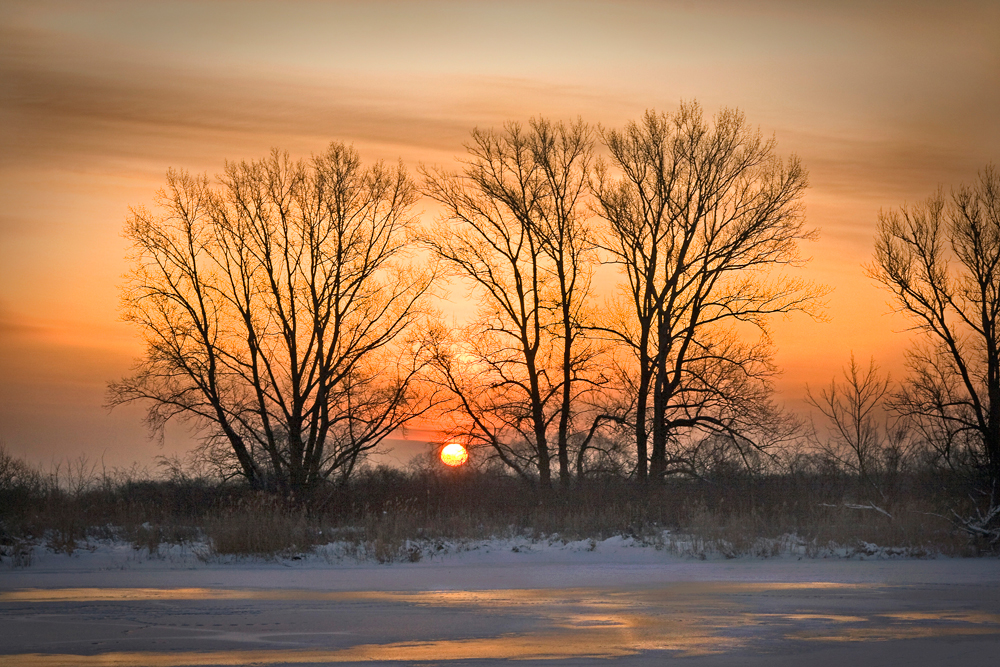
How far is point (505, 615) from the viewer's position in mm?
11367

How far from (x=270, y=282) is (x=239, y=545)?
Result: 13.1 metres

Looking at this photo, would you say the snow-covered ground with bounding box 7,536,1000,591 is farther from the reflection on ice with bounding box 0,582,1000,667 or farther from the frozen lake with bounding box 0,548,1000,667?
the reflection on ice with bounding box 0,582,1000,667

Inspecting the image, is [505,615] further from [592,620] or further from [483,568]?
[483,568]

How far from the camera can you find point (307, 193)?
1259 inches

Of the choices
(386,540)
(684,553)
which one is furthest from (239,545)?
(684,553)

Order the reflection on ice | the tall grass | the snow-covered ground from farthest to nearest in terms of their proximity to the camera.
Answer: the tall grass
the snow-covered ground
the reflection on ice

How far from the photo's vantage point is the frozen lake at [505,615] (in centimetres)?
868

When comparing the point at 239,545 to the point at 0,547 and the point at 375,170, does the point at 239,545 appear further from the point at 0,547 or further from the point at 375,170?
the point at 375,170

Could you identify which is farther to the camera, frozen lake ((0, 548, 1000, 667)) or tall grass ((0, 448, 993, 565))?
tall grass ((0, 448, 993, 565))

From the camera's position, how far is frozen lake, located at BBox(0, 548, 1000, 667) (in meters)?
8.68

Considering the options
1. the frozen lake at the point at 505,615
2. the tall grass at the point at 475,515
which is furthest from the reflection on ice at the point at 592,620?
the tall grass at the point at 475,515

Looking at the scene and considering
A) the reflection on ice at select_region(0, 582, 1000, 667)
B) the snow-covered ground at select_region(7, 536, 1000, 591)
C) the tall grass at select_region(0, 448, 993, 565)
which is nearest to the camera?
the reflection on ice at select_region(0, 582, 1000, 667)

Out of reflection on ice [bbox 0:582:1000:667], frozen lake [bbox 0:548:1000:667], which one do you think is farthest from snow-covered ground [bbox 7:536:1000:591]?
reflection on ice [bbox 0:582:1000:667]

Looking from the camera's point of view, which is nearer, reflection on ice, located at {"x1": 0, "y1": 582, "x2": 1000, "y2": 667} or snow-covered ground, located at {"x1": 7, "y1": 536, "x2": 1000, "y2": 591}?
reflection on ice, located at {"x1": 0, "y1": 582, "x2": 1000, "y2": 667}
